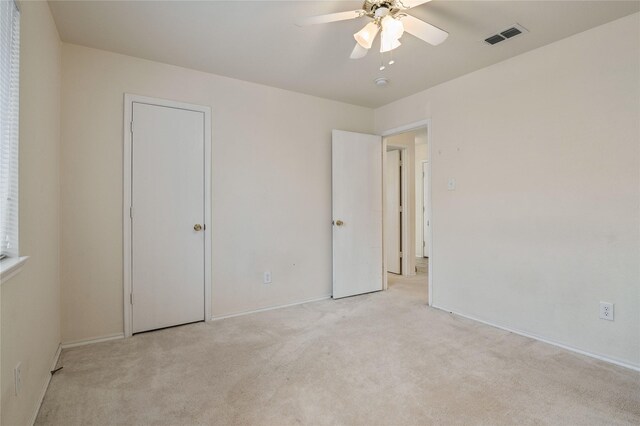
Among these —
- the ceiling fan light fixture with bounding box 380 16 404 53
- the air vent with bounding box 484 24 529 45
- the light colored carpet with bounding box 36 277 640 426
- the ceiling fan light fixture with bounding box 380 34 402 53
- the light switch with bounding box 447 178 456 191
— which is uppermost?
the air vent with bounding box 484 24 529 45

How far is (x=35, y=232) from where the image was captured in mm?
1800

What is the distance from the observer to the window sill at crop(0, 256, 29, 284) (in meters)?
1.25

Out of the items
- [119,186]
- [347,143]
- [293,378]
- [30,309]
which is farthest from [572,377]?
[119,186]

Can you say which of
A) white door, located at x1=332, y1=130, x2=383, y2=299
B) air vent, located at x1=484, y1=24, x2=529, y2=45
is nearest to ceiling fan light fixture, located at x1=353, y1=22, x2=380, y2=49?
air vent, located at x1=484, y1=24, x2=529, y2=45

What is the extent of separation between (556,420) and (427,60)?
2.73 m

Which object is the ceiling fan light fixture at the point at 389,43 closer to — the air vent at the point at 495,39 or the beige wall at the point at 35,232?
the air vent at the point at 495,39

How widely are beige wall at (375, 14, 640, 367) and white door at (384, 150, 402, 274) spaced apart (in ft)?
5.66

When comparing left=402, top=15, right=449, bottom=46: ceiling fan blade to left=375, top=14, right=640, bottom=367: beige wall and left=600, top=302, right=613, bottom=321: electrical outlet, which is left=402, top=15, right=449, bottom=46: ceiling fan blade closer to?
left=375, top=14, right=640, bottom=367: beige wall

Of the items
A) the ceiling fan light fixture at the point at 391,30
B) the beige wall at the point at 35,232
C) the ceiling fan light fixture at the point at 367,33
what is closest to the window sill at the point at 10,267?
the beige wall at the point at 35,232

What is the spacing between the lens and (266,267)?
11.4ft

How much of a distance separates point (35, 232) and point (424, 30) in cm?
254

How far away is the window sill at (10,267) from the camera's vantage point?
125cm

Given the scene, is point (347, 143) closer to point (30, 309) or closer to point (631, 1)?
point (631, 1)

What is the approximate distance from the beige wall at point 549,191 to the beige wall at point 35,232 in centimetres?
333
